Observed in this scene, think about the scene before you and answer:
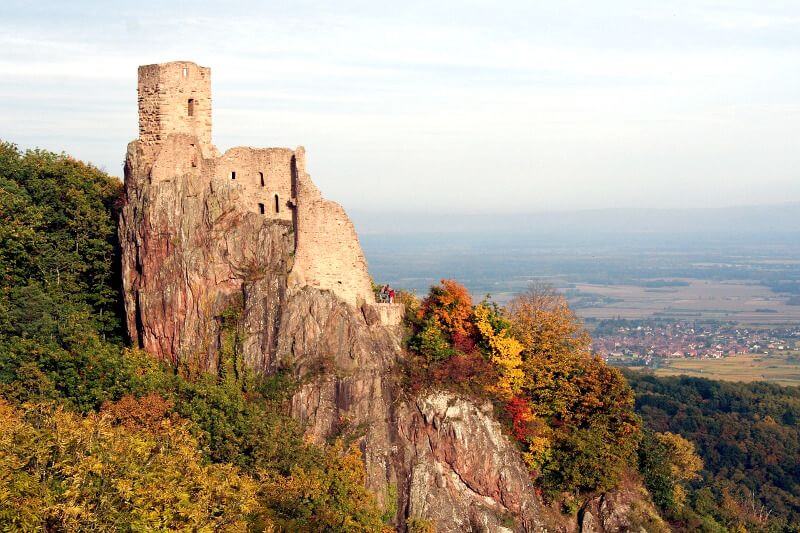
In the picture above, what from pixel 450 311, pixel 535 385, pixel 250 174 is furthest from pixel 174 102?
pixel 535 385

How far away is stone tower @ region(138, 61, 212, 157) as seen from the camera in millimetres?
46094

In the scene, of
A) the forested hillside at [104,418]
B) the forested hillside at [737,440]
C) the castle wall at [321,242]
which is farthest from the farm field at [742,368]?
the forested hillside at [104,418]

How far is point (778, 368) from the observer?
Answer: 16475 cm

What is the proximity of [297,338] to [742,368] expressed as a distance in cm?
13067

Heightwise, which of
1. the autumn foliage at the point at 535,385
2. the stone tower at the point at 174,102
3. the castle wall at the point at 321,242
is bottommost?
the autumn foliage at the point at 535,385

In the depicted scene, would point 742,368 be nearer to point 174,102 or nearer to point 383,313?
point 383,313

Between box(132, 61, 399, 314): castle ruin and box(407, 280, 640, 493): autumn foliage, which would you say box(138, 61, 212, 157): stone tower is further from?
box(407, 280, 640, 493): autumn foliage

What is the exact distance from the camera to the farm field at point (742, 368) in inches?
5807

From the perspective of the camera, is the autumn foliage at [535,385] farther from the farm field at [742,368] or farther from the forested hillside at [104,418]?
the farm field at [742,368]

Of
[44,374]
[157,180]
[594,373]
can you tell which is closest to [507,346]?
[594,373]

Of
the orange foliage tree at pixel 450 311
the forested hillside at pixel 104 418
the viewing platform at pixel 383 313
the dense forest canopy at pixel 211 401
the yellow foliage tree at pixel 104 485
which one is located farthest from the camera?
the orange foliage tree at pixel 450 311

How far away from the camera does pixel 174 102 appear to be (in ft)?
152

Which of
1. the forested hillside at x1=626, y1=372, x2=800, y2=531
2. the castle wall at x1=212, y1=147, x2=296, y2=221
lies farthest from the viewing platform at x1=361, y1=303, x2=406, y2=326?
the forested hillside at x1=626, y1=372, x2=800, y2=531

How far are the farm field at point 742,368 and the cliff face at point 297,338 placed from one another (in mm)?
103147
